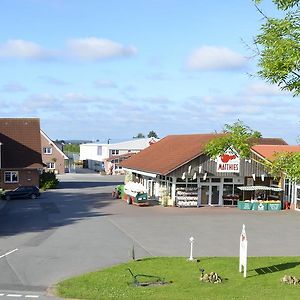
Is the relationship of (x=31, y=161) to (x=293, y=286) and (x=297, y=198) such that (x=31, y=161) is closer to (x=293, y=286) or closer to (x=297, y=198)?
(x=297, y=198)

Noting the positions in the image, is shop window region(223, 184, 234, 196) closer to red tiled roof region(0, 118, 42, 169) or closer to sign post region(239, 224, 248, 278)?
red tiled roof region(0, 118, 42, 169)

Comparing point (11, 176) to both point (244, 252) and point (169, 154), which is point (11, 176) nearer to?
point (169, 154)

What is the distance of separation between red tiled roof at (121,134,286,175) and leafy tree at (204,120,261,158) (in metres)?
20.6

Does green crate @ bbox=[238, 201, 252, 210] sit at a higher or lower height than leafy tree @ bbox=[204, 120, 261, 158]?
lower

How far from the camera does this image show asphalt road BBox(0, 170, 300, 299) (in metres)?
20.0

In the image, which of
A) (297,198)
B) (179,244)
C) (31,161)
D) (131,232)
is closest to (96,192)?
(31,161)

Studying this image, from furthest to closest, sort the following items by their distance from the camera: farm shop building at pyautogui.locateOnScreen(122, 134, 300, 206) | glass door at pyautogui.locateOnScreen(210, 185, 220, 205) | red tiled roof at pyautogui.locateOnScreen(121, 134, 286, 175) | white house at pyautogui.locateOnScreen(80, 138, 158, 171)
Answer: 1. white house at pyautogui.locateOnScreen(80, 138, 158, 171)
2. glass door at pyautogui.locateOnScreen(210, 185, 220, 205)
3. red tiled roof at pyautogui.locateOnScreen(121, 134, 286, 175)
4. farm shop building at pyautogui.locateOnScreen(122, 134, 300, 206)

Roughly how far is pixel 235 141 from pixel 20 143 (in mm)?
43961

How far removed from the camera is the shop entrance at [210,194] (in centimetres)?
4329

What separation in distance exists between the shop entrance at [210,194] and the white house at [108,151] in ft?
135

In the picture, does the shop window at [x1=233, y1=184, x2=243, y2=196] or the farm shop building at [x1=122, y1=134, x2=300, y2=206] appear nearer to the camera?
the farm shop building at [x1=122, y1=134, x2=300, y2=206]

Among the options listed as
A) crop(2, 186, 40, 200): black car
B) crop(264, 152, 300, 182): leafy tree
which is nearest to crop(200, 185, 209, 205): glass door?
crop(2, 186, 40, 200): black car

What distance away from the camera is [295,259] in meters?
21.7

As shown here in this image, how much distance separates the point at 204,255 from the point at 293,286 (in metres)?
6.38
